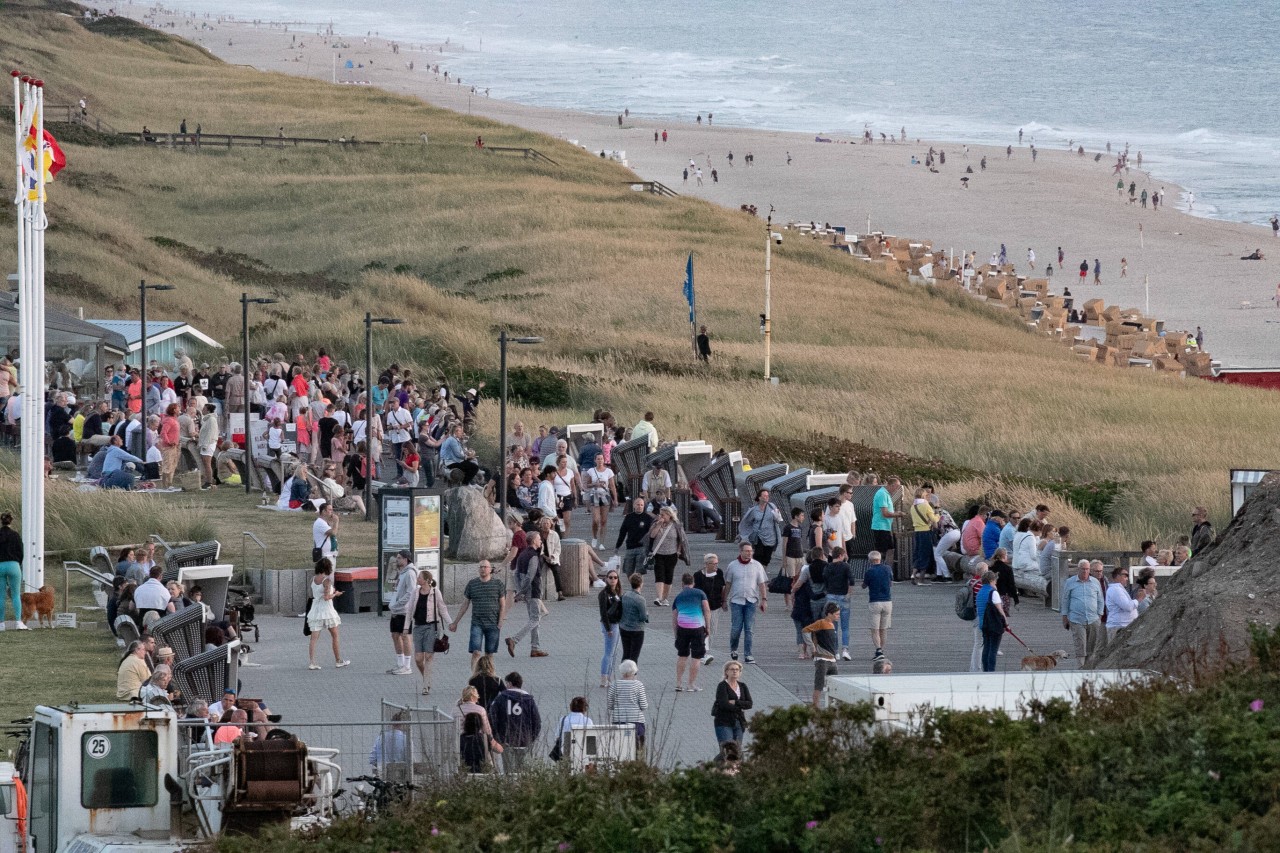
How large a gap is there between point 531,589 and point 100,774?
717 centimetres

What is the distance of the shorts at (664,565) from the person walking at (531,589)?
200 cm

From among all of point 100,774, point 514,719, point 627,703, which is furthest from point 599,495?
point 100,774

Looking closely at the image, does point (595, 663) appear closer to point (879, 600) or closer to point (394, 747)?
point (879, 600)

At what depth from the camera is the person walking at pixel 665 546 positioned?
20.6m

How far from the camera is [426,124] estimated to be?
91.0 meters

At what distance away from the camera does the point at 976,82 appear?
151125 millimetres

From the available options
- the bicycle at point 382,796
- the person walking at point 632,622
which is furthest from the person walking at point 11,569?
the bicycle at point 382,796

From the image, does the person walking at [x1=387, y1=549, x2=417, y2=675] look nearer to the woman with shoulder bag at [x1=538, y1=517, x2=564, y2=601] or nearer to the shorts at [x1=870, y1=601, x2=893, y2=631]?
the woman with shoulder bag at [x1=538, y1=517, x2=564, y2=601]

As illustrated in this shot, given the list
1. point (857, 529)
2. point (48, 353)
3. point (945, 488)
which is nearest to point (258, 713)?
point (857, 529)

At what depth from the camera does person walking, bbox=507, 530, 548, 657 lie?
1804 centimetres

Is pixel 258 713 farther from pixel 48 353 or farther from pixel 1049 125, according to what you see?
pixel 1049 125

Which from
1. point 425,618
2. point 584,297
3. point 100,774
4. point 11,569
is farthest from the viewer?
point 584,297

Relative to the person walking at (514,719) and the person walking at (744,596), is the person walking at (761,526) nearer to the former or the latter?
the person walking at (744,596)

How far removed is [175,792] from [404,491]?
27.7ft
